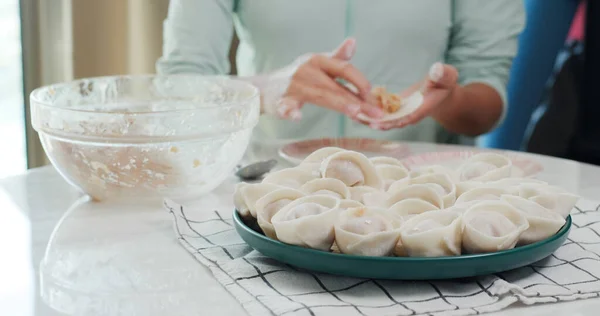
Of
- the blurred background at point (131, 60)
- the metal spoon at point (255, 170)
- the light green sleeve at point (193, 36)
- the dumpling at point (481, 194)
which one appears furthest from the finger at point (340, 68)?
the blurred background at point (131, 60)

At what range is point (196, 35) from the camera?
5.46ft

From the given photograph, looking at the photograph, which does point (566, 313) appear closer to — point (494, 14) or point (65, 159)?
point (65, 159)

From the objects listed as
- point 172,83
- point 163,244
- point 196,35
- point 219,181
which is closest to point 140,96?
point 172,83

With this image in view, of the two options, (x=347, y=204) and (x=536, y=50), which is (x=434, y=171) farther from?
(x=536, y=50)

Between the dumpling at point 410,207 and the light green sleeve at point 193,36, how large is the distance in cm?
103

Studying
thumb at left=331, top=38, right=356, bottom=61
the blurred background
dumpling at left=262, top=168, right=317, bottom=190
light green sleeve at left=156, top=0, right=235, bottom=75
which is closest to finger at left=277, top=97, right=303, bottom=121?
thumb at left=331, top=38, right=356, bottom=61

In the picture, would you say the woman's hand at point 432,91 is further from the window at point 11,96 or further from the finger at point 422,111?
the window at point 11,96

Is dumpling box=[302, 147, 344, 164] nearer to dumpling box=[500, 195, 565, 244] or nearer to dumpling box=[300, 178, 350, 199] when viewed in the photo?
dumpling box=[300, 178, 350, 199]

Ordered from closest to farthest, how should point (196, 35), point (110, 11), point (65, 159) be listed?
point (65, 159)
point (196, 35)
point (110, 11)

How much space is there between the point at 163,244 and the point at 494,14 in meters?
1.20

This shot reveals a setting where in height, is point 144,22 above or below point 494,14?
below

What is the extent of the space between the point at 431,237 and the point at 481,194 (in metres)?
0.14

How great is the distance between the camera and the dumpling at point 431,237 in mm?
623

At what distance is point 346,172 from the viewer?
0.78 m
